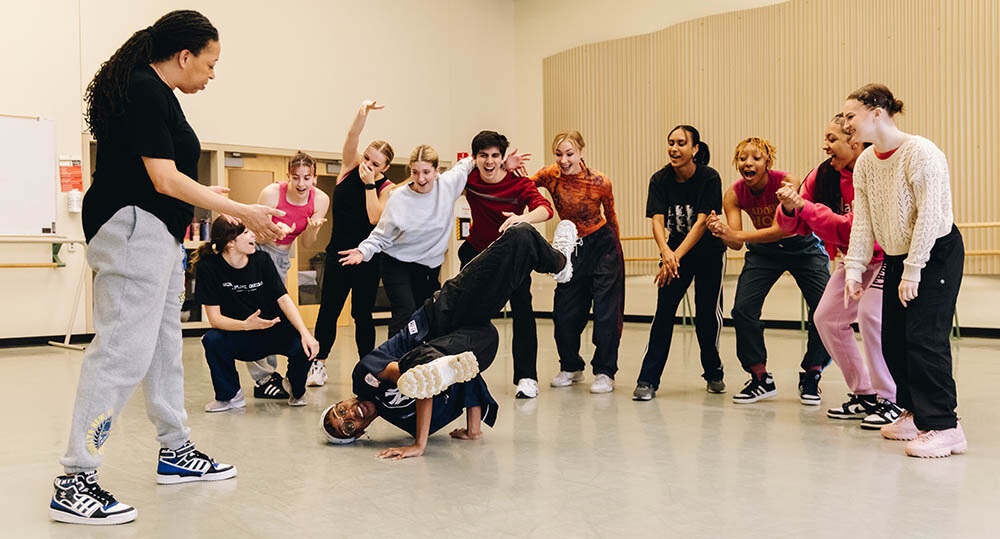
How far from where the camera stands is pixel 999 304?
25.9ft

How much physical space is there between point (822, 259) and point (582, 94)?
715 cm

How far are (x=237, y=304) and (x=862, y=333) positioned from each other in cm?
297

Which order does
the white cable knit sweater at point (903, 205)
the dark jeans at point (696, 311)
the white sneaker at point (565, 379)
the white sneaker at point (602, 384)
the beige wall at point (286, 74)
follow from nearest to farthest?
the white cable knit sweater at point (903, 205), the dark jeans at point (696, 311), the white sneaker at point (602, 384), the white sneaker at point (565, 379), the beige wall at point (286, 74)

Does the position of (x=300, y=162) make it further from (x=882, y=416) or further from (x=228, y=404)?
(x=882, y=416)

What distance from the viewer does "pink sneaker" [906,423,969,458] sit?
3.11 meters

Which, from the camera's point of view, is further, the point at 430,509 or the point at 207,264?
the point at 207,264

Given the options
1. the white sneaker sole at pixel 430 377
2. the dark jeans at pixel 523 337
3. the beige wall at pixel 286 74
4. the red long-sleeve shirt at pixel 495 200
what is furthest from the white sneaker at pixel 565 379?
the beige wall at pixel 286 74

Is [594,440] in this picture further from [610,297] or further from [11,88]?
[11,88]

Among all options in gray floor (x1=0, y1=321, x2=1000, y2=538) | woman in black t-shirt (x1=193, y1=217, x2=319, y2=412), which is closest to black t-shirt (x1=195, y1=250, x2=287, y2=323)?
woman in black t-shirt (x1=193, y1=217, x2=319, y2=412)

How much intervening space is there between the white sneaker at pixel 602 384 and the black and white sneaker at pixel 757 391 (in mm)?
714

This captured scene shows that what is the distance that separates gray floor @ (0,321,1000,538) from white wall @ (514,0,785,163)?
6922 mm

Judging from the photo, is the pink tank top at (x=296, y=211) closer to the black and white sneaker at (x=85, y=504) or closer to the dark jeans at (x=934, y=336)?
the black and white sneaker at (x=85, y=504)

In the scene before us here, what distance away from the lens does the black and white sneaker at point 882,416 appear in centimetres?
371

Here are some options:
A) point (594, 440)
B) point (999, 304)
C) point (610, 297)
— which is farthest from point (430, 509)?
point (999, 304)
